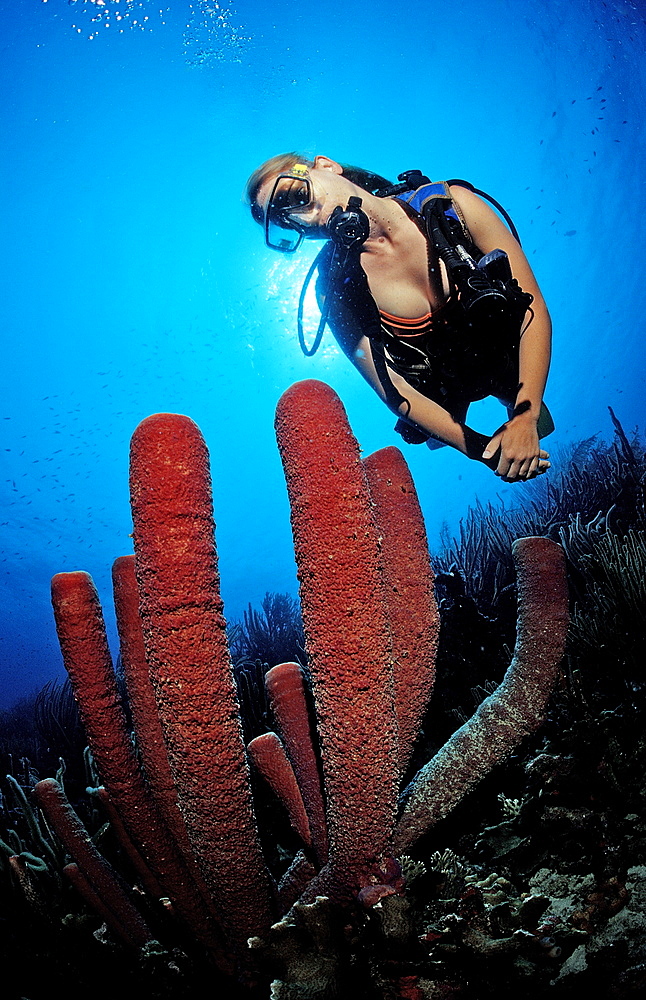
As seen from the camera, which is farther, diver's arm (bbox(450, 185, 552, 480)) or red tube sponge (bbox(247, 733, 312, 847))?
diver's arm (bbox(450, 185, 552, 480))

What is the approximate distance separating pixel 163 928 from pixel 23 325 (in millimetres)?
36294

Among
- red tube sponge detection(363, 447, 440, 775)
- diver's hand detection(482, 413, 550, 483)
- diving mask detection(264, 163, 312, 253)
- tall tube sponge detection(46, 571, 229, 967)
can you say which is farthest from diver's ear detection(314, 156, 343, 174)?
tall tube sponge detection(46, 571, 229, 967)

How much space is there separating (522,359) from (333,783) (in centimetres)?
274

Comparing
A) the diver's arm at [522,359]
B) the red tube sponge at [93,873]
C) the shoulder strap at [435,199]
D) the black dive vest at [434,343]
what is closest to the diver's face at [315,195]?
the black dive vest at [434,343]

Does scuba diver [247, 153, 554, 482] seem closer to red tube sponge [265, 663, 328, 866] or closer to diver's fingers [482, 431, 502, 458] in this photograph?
diver's fingers [482, 431, 502, 458]

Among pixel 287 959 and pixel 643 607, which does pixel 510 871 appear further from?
pixel 643 607

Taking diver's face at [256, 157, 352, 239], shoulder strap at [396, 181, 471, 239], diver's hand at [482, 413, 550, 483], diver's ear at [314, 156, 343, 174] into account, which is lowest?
diver's hand at [482, 413, 550, 483]

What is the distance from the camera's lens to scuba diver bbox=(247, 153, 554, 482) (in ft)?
9.48

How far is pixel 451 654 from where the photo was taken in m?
3.88

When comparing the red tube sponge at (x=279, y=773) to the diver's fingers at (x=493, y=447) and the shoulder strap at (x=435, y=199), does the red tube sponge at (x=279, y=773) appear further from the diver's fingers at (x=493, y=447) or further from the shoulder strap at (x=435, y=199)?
the shoulder strap at (x=435, y=199)

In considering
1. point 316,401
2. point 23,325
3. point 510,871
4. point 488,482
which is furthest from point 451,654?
point 488,482

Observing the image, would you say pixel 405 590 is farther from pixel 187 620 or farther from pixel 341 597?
pixel 187 620

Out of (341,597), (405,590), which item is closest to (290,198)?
(405,590)

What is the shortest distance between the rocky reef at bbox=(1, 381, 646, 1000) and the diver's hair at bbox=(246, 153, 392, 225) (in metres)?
2.85
